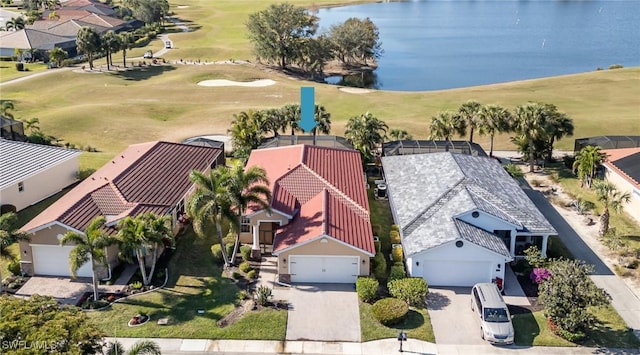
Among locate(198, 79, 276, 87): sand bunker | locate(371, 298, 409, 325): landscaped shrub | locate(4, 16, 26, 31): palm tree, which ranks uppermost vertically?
locate(4, 16, 26, 31): palm tree

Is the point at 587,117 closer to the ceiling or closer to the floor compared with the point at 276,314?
closer to the ceiling

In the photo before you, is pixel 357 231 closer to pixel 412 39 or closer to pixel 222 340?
pixel 222 340

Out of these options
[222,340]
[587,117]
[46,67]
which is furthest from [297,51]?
[222,340]

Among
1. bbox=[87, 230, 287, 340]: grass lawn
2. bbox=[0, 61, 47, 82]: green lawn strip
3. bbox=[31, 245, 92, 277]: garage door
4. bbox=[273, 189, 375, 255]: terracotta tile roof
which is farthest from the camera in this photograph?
bbox=[0, 61, 47, 82]: green lawn strip

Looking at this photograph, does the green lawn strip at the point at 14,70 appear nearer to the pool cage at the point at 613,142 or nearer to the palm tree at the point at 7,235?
the palm tree at the point at 7,235

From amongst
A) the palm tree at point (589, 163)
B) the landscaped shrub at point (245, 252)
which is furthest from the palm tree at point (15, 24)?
the palm tree at point (589, 163)

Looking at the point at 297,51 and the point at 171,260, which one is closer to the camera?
the point at 171,260

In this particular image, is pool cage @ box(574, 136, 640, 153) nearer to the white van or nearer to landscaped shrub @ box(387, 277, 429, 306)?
the white van

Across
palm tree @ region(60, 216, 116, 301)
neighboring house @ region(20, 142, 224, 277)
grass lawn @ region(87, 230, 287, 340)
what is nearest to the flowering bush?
grass lawn @ region(87, 230, 287, 340)
